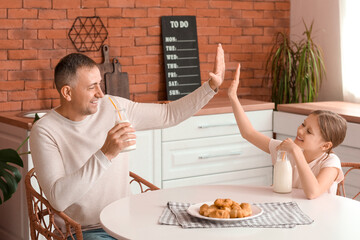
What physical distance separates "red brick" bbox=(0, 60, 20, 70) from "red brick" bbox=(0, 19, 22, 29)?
203 mm

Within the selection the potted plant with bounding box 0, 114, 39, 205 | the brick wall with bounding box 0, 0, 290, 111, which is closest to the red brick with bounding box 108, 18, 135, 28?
the brick wall with bounding box 0, 0, 290, 111

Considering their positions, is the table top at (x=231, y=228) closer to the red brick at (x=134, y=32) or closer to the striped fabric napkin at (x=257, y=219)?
the striped fabric napkin at (x=257, y=219)

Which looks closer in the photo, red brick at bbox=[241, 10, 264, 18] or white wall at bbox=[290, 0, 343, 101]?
white wall at bbox=[290, 0, 343, 101]

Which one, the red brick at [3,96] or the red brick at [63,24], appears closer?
the red brick at [3,96]

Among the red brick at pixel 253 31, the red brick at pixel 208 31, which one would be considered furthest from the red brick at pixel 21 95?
the red brick at pixel 253 31

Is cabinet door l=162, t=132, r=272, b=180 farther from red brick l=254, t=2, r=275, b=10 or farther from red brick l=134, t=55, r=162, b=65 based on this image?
red brick l=254, t=2, r=275, b=10

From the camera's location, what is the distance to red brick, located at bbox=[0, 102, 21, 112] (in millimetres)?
3574

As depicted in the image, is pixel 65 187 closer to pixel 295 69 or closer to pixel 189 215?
pixel 189 215

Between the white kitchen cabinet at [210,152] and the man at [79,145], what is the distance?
1.20m

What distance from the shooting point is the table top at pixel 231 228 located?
1.73 metres

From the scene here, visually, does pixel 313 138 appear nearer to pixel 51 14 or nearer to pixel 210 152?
pixel 210 152

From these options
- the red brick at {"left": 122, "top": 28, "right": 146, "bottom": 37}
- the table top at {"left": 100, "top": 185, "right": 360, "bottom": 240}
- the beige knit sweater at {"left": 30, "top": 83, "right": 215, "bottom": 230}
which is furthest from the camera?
the red brick at {"left": 122, "top": 28, "right": 146, "bottom": 37}

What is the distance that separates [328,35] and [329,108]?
2.67ft

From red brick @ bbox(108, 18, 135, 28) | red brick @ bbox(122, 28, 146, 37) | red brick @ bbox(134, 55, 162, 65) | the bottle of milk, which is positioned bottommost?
the bottle of milk
